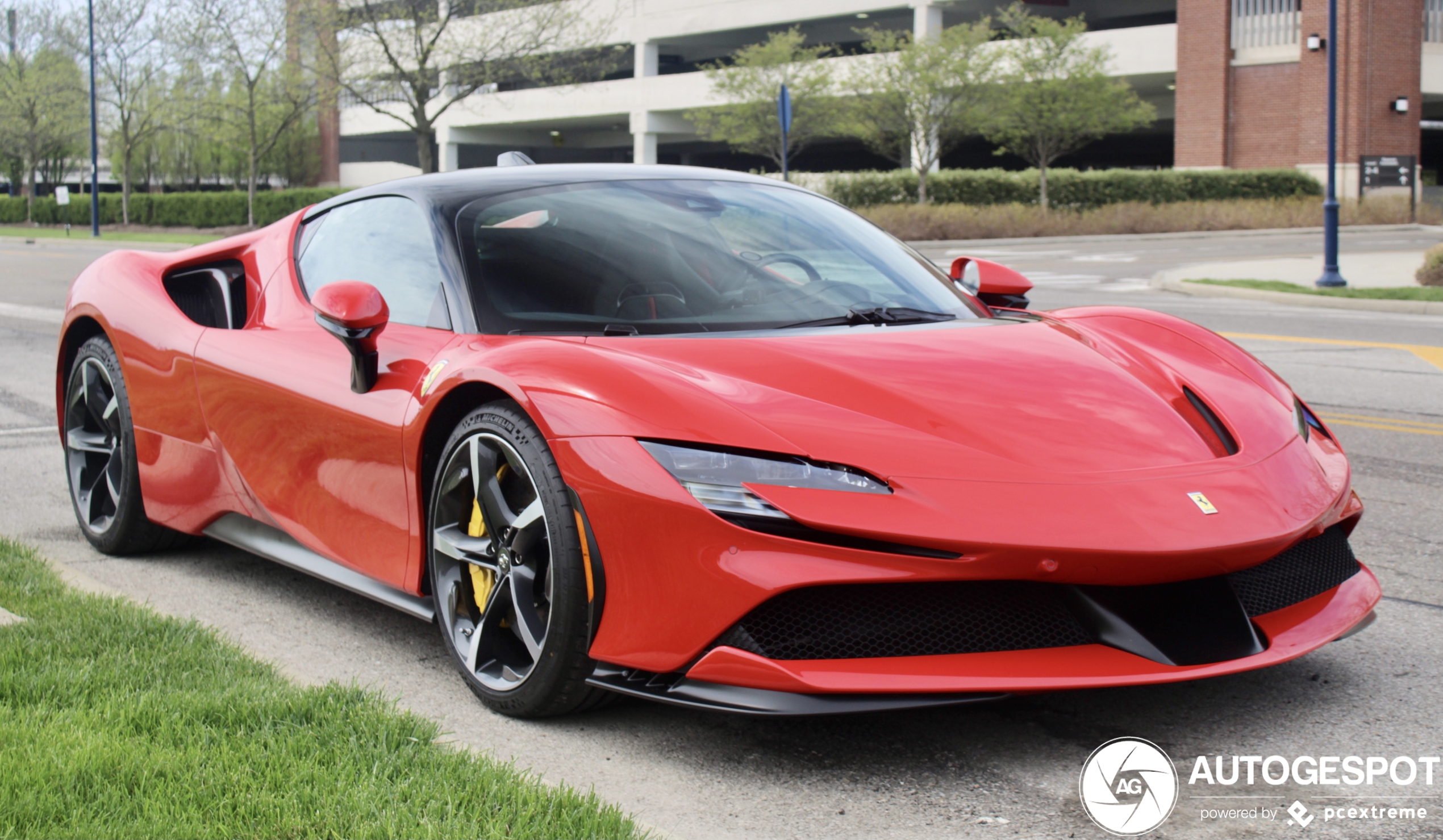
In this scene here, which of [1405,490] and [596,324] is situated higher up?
[596,324]

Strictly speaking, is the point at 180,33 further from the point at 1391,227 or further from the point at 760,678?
the point at 760,678

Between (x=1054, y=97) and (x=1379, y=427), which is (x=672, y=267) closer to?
(x=1379, y=427)

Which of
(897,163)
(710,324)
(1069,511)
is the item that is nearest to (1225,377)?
(1069,511)

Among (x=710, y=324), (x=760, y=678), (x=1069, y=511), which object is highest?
(x=710, y=324)

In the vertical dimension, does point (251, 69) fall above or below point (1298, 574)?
above

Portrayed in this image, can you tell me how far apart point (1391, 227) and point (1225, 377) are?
3536 cm

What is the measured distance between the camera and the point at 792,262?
3.86 metres

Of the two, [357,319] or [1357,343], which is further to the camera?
[1357,343]

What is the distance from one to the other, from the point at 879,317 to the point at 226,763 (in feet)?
6.27

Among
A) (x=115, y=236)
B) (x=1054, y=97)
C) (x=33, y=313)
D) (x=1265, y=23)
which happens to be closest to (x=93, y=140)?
(x=115, y=236)

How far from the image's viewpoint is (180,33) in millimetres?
41656

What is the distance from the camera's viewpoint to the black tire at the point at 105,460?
4.71 metres

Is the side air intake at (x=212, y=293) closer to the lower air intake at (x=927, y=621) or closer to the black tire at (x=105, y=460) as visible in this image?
the black tire at (x=105, y=460)

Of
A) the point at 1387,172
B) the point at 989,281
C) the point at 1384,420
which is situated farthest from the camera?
the point at 1387,172
